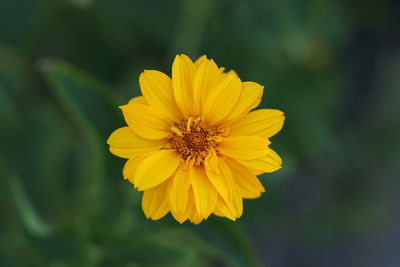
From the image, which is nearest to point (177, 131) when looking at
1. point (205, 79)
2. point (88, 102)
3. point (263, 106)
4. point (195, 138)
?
point (195, 138)

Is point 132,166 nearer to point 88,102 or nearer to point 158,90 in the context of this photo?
point 158,90

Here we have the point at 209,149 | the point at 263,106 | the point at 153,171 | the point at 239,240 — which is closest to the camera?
the point at 153,171

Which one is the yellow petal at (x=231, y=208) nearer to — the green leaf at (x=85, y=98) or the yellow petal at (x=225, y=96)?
the yellow petal at (x=225, y=96)

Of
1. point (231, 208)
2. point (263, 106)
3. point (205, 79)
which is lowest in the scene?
point (231, 208)

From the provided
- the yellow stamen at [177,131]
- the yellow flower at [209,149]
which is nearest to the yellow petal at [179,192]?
the yellow flower at [209,149]

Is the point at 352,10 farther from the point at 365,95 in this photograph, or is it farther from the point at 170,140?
the point at 170,140

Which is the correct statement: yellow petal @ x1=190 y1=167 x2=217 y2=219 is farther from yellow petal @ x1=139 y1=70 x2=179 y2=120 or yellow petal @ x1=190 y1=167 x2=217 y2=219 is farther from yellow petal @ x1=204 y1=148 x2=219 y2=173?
yellow petal @ x1=139 y1=70 x2=179 y2=120
